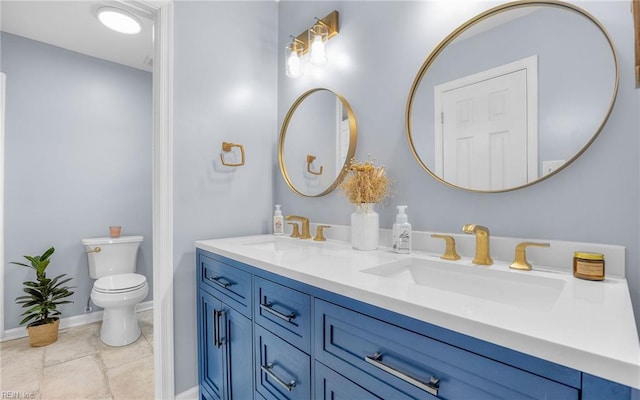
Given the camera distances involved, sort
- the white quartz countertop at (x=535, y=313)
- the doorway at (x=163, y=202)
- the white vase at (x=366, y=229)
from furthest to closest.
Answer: the doorway at (x=163, y=202) → the white vase at (x=366, y=229) → the white quartz countertop at (x=535, y=313)

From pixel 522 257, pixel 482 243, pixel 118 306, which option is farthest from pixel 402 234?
pixel 118 306

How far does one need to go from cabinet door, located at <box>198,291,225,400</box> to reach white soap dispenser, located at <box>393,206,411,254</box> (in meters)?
0.86

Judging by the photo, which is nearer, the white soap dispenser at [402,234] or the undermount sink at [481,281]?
the undermount sink at [481,281]

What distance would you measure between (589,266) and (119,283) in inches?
111

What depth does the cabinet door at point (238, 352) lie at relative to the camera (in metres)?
1.16

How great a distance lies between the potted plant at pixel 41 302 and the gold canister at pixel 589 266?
10.0 feet

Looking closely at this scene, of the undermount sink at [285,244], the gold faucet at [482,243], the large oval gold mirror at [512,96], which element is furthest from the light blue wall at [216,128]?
the gold faucet at [482,243]

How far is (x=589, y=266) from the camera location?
79cm

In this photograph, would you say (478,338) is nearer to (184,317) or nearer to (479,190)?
(479,190)

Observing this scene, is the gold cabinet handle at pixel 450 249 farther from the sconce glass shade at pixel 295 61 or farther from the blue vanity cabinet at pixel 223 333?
the sconce glass shade at pixel 295 61

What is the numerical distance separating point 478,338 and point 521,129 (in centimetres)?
77

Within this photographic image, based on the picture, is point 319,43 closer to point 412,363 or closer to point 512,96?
point 512,96

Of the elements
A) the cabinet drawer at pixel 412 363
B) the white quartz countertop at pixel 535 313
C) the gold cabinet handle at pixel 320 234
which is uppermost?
the gold cabinet handle at pixel 320 234

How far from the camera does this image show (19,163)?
2369 mm
